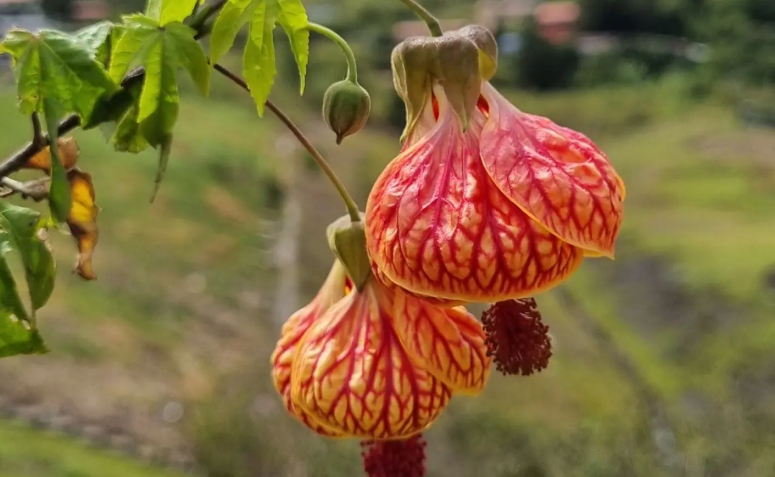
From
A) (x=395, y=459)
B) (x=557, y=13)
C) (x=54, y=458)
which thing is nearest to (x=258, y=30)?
(x=395, y=459)

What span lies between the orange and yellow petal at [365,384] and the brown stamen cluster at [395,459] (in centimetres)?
3

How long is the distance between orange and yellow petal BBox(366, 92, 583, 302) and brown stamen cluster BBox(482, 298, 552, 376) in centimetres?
4

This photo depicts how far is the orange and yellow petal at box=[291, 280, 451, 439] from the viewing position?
0.43 metres

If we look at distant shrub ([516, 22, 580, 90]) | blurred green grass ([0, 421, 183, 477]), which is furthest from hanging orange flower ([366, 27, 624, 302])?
distant shrub ([516, 22, 580, 90])

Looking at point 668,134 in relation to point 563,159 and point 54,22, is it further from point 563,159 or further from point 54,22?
point 563,159

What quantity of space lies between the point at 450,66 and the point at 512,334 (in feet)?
0.47

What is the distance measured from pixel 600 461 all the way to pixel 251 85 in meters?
1.92

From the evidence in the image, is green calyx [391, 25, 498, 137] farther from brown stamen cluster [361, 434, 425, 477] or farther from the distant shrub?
the distant shrub

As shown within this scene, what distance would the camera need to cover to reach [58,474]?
1.91 meters

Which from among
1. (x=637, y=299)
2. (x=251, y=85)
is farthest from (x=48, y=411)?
(x=637, y=299)

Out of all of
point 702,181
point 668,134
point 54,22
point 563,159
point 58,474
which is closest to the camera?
point 563,159

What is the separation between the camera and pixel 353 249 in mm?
485

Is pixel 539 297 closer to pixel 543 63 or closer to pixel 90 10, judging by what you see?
pixel 543 63

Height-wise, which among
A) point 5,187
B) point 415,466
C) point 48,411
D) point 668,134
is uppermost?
point 5,187
